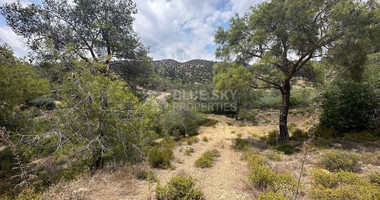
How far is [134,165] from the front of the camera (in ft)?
15.0

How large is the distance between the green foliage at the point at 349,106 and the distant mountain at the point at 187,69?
48085 millimetres

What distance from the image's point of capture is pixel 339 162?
403 cm

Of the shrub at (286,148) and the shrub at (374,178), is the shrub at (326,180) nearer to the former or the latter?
the shrub at (374,178)

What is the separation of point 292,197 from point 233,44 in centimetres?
723

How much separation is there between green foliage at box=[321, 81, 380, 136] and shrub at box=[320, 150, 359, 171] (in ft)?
16.0

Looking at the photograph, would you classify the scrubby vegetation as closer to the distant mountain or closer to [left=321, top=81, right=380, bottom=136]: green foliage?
[left=321, top=81, right=380, bottom=136]: green foliage

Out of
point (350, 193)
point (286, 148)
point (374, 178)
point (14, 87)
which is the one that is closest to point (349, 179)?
point (374, 178)

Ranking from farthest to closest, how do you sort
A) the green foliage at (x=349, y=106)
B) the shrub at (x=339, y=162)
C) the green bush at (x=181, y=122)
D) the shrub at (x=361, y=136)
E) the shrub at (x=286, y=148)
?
the green bush at (x=181, y=122) < the green foliage at (x=349, y=106) < the shrub at (x=361, y=136) < the shrub at (x=286, y=148) < the shrub at (x=339, y=162)

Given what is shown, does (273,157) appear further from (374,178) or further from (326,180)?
(374,178)

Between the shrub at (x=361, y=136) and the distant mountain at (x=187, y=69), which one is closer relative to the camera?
the shrub at (x=361, y=136)

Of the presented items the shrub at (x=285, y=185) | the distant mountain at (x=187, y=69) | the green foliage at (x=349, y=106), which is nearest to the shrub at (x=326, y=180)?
the shrub at (x=285, y=185)

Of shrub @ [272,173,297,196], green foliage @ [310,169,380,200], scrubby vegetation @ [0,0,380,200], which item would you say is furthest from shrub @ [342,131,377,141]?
shrub @ [272,173,297,196]

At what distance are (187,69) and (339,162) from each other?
221ft

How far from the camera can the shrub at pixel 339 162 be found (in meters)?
3.94
